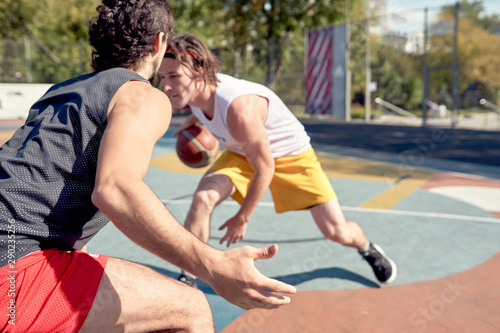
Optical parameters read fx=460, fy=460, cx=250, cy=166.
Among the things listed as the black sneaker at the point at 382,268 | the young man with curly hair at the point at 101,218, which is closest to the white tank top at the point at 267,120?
the black sneaker at the point at 382,268

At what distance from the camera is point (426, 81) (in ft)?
61.6

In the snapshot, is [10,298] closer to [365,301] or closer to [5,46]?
[365,301]

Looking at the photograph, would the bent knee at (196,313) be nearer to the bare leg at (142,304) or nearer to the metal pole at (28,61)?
the bare leg at (142,304)

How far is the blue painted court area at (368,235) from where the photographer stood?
3727 mm

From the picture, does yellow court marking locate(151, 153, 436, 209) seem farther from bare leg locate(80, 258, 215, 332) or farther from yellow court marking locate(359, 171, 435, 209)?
bare leg locate(80, 258, 215, 332)

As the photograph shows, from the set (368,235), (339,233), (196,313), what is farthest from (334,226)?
(196,313)

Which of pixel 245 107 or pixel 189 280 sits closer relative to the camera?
pixel 245 107

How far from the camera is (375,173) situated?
846 centimetres

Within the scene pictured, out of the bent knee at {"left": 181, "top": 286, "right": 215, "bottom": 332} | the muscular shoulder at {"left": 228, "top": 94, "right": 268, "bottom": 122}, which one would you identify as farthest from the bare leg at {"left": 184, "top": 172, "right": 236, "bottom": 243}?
the bent knee at {"left": 181, "top": 286, "right": 215, "bottom": 332}

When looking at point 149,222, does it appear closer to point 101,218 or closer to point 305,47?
point 101,218

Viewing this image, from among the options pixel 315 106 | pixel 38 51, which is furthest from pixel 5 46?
pixel 315 106

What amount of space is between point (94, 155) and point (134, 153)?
24cm

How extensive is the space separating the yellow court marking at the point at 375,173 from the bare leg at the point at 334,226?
246cm

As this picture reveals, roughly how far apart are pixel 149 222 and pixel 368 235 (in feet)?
12.4
